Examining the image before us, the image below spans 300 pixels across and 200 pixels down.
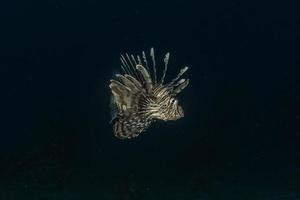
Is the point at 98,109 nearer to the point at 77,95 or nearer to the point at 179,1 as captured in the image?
the point at 77,95

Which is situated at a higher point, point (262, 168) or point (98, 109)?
point (98, 109)

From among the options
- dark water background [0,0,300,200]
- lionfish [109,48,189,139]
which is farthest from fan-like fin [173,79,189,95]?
dark water background [0,0,300,200]

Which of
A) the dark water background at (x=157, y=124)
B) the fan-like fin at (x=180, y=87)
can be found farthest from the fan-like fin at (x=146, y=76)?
the dark water background at (x=157, y=124)

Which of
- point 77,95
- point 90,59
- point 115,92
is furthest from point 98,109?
point 115,92

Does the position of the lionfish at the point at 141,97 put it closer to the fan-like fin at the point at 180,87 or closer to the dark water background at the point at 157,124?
the fan-like fin at the point at 180,87

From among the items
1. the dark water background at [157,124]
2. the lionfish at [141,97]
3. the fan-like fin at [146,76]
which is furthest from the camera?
the dark water background at [157,124]

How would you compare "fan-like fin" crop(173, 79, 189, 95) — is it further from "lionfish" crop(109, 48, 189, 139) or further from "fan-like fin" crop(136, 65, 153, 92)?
"fan-like fin" crop(136, 65, 153, 92)

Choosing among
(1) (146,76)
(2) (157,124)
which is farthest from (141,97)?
(2) (157,124)

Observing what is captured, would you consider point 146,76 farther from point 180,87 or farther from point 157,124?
point 157,124
